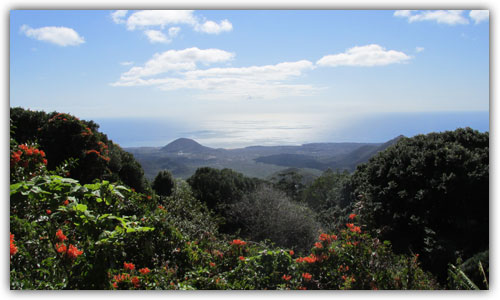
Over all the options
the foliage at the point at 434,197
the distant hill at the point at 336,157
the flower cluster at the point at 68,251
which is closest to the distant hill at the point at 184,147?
the distant hill at the point at 336,157

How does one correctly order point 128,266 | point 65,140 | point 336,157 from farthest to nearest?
point 336,157, point 65,140, point 128,266

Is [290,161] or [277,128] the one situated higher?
[277,128]

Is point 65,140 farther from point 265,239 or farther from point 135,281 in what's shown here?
point 135,281

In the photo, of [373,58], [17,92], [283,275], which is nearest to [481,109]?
[373,58]

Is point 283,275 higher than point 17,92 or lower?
lower

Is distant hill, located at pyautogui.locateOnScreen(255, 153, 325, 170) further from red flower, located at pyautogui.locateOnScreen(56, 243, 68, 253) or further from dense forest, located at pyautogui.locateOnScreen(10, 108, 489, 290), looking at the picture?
red flower, located at pyautogui.locateOnScreen(56, 243, 68, 253)

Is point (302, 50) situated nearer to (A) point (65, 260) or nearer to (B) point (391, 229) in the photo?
(B) point (391, 229)

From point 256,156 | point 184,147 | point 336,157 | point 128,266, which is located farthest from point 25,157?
point 336,157
